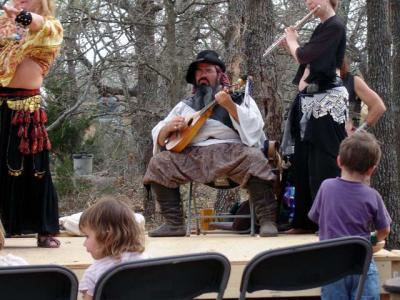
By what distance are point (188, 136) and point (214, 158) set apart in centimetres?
24

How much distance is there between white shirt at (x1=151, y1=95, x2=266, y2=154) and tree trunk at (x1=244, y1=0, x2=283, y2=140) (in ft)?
3.59

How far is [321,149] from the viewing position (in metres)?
5.21

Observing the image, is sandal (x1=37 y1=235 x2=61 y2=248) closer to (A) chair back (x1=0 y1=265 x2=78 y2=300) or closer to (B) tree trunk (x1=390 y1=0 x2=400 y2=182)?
(A) chair back (x1=0 y1=265 x2=78 y2=300)

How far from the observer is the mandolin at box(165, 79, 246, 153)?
541 centimetres

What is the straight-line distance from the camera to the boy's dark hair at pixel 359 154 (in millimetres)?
3527

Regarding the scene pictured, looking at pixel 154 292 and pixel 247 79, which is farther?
pixel 247 79

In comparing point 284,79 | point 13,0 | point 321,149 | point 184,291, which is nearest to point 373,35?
point 284,79

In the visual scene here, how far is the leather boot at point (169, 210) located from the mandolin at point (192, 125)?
0.91 feet

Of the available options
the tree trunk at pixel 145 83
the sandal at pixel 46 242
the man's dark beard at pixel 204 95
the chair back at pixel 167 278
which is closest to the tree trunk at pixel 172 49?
the tree trunk at pixel 145 83

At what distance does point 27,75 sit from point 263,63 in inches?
115

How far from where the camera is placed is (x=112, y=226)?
2.83m

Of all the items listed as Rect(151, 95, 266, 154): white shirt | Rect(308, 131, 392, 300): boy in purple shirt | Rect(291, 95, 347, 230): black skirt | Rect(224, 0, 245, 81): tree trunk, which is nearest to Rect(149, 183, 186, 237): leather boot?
Rect(151, 95, 266, 154): white shirt

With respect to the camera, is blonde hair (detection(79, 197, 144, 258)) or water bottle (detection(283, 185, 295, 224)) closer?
blonde hair (detection(79, 197, 144, 258))

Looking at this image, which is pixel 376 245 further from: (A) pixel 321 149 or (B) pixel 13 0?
(B) pixel 13 0
